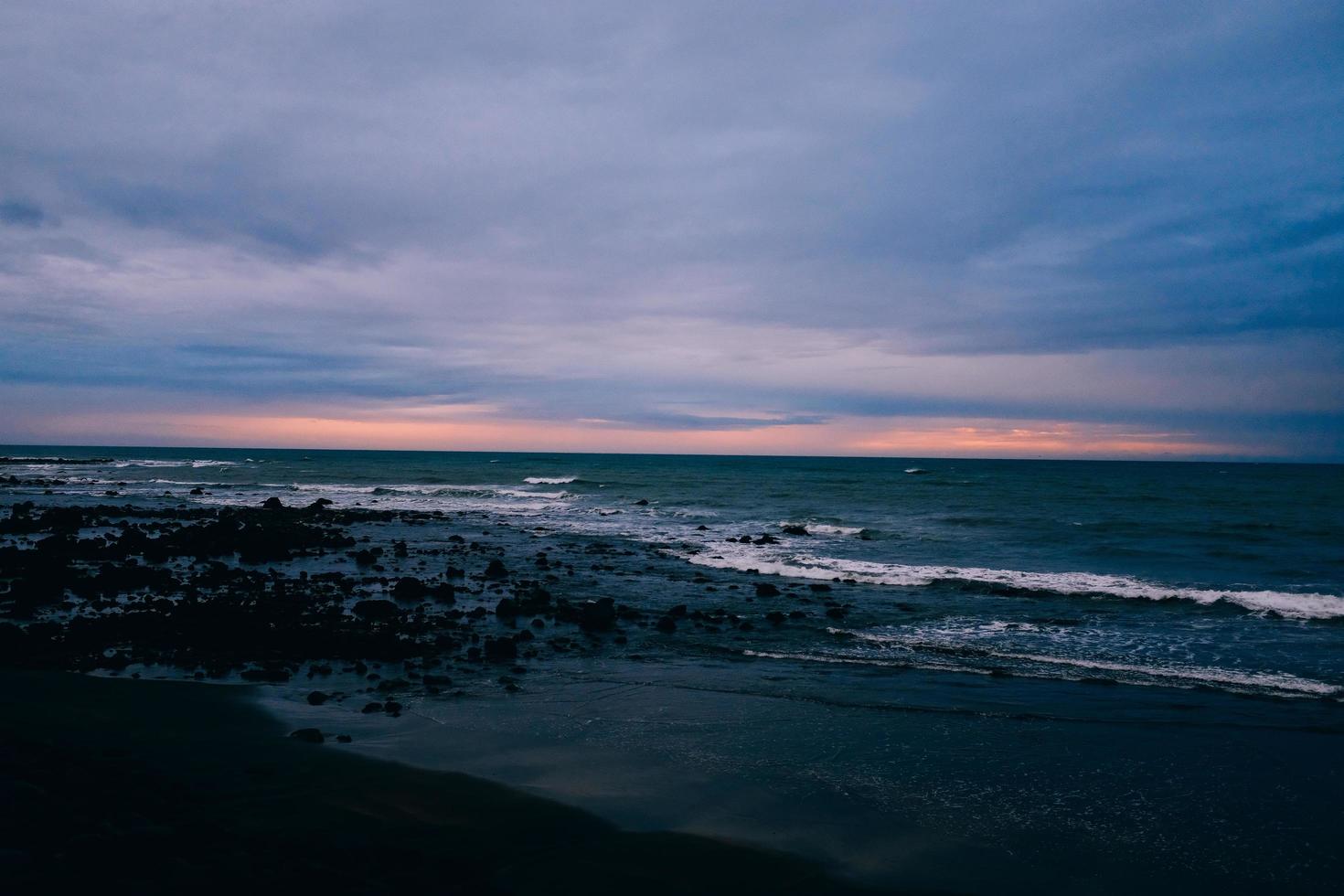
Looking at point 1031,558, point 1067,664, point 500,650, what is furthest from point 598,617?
point 1031,558

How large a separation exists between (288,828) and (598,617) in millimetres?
9572

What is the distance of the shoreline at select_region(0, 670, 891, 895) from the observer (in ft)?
16.9

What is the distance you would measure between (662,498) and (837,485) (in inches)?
Result: 902

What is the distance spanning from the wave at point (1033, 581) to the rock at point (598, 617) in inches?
343

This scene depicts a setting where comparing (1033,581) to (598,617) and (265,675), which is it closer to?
(598,617)

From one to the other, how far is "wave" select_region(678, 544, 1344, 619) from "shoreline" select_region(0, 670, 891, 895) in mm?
16343

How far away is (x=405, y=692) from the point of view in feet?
35.2

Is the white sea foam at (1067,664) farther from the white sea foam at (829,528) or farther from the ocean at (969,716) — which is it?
the white sea foam at (829,528)

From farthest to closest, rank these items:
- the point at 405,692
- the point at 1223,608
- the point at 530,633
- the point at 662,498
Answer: the point at 662,498 < the point at 1223,608 < the point at 530,633 < the point at 405,692

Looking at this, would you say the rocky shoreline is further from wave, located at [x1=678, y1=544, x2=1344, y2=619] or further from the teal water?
the teal water

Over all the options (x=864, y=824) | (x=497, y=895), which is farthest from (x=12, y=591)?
(x=864, y=824)

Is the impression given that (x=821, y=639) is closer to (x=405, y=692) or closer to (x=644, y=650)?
Result: (x=644, y=650)

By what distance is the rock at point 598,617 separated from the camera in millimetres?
15531

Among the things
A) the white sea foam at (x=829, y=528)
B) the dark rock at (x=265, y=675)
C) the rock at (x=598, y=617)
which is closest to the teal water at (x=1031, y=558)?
the white sea foam at (x=829, y=528)
